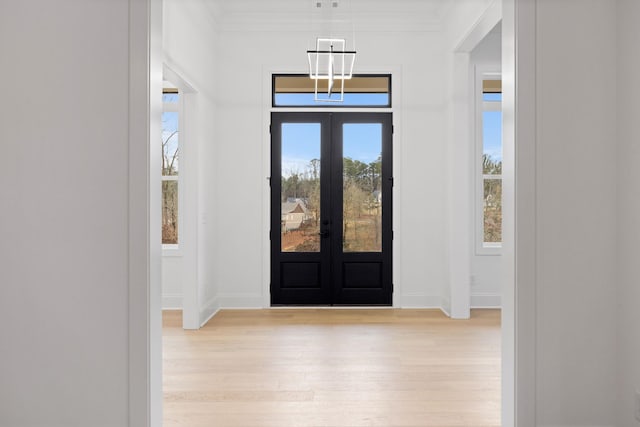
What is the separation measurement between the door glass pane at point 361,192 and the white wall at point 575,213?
336 cm

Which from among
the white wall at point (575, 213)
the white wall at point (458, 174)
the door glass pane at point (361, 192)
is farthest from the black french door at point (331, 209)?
the white wall at point (575, 213)

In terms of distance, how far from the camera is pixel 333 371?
3.21 meters

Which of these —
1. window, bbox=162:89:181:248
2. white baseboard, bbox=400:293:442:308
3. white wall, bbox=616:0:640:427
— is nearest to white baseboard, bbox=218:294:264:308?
window, bbox=162:89:181:248

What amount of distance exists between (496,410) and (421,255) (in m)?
2.84

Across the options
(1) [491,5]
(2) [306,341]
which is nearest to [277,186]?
(2) [306,341]

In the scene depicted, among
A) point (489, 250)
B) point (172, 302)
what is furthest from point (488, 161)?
point (172, 302)

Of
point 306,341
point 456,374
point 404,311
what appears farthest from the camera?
point 404,311

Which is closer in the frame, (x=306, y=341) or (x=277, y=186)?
(x=306, y=341)

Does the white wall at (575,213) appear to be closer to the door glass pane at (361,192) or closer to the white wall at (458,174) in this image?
the white wall at (458,174)

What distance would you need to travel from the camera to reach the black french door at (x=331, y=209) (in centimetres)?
539

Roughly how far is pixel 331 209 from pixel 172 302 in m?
2.25

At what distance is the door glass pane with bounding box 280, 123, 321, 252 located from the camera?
5410mm

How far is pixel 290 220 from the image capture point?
541cm
